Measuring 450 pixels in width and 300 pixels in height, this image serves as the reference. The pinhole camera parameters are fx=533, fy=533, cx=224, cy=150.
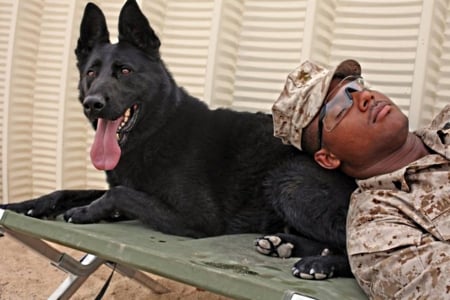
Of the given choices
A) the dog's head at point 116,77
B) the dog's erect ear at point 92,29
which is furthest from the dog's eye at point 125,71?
the dog's erect ear at point 92,29

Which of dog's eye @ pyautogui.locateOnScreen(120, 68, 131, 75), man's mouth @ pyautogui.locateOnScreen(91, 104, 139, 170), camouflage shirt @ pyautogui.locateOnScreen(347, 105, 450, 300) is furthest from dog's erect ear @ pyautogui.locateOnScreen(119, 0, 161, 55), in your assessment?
camouflage shirt @ pyautogui.locateOnScreen(347, 105, 450, 300)

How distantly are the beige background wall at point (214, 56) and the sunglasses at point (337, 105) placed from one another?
2.78ft

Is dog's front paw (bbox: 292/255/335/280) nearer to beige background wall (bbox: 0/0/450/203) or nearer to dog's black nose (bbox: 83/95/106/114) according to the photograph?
Result: dog's black nose (bbox: 83/95/106/114)

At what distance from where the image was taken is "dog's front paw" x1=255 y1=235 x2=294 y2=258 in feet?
5.20

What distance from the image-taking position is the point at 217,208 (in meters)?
1.90

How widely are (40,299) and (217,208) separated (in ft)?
3.90

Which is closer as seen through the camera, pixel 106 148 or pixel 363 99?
pixel 363 99

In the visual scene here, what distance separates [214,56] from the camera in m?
2.77

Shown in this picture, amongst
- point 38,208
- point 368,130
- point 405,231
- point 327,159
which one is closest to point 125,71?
point 38,208

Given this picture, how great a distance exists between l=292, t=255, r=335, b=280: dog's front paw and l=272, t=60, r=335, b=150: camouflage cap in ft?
1.34

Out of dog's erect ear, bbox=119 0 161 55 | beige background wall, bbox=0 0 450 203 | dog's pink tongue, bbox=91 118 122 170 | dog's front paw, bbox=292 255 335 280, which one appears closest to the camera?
dog's front paw, bbox=292 255 335 280

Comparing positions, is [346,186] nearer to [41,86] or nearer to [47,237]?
[47,237]

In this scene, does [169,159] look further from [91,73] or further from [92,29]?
[92,29]

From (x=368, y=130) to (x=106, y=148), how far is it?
35.1 inches
